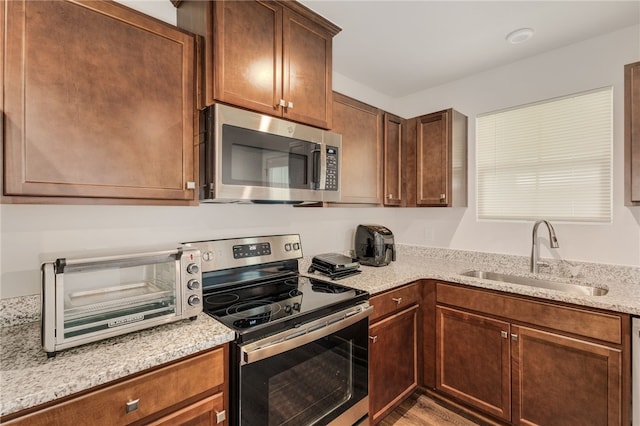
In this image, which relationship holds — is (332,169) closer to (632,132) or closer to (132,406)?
(132,406)

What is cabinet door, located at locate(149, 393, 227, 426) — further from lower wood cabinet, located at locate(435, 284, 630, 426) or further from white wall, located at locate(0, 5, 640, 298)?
lower wood cabinet, located at locate(435, 284, 630, 426)

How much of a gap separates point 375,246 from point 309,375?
1.20 meters

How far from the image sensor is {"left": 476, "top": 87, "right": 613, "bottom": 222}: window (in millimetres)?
2043

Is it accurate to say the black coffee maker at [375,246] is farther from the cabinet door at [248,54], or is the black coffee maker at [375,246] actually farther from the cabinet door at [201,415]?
the cabinet door at [201,415]

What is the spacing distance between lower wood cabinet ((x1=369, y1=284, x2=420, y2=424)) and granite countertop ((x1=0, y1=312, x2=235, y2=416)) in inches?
39.5

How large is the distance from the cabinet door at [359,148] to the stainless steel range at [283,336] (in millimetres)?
701

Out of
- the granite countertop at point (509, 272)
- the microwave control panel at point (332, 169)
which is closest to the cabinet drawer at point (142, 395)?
the granite countertop at point (509, 272)

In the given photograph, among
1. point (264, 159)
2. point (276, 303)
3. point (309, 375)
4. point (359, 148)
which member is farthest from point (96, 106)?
point (359, 148)

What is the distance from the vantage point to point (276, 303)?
60.6 inches

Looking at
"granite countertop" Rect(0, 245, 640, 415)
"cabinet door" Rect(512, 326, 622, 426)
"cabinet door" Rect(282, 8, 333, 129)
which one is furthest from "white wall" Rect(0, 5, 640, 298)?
"cabinet door" Rect(512, 326, 622, 426)

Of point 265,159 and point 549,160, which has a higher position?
point 549,160

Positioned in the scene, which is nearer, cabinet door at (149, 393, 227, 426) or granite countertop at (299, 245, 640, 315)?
cabinet door at (149, 393, 227, 426)

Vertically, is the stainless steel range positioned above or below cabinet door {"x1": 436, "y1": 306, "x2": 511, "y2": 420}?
above

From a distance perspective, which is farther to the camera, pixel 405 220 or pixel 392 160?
pixel 405 220
